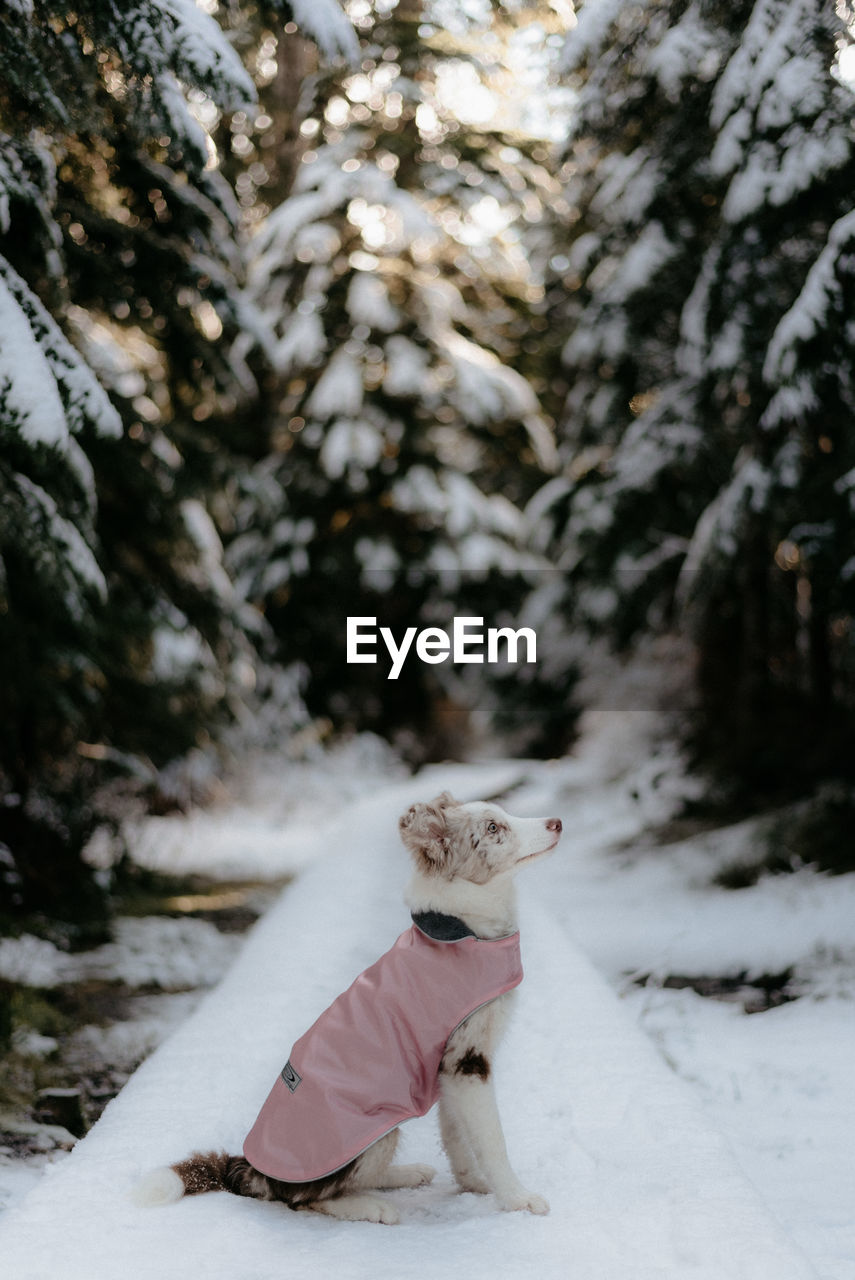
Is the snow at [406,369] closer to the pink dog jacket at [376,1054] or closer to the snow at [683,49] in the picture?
the snow at [683,49]

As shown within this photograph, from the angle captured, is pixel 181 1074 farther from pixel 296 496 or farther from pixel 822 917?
pixel 296 496

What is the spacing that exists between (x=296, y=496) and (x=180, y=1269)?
13.1m

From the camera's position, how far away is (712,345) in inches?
319

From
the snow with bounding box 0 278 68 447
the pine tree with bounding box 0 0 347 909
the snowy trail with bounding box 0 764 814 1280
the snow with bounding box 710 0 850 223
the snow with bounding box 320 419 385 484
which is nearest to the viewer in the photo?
the snowy trail with bounding box 0 764 814 1280

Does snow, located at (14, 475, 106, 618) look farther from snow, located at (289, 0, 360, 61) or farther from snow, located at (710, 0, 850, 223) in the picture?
snow, located at (710, 0, 850, 223)

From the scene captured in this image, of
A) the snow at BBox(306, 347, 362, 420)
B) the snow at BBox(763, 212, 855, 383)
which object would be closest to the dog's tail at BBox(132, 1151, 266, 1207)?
the snow at BBox(763, 212, 855, 383)

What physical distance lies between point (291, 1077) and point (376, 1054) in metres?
0.27

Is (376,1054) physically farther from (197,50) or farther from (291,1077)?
(197,50)

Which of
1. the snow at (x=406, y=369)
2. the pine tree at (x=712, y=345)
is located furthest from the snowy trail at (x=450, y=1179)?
the snow at (x=406, y=369)

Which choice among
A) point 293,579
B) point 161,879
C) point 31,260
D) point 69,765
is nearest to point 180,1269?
point 31,260

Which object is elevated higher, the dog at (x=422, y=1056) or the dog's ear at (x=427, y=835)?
the dog's ear at (x=427, y=835)

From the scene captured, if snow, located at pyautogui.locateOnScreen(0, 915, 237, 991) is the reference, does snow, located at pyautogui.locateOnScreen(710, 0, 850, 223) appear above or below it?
above

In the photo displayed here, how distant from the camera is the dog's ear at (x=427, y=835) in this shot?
3047mm

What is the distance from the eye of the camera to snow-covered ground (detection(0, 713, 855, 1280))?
2660 mm
